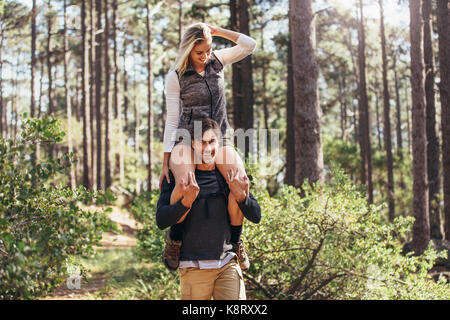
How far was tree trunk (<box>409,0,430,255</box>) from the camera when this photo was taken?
424 inches

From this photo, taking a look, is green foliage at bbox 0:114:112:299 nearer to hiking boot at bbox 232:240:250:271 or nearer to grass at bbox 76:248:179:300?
hiking boot at bbox 232:240:250:271

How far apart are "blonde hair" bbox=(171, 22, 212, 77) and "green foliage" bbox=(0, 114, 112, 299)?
3.77 ft

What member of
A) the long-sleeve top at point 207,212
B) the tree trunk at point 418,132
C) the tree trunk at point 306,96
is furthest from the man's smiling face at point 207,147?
the tree trunk at point 418,132

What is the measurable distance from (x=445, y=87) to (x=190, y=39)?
10698 millimetres

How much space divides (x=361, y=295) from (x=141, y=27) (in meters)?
27.9

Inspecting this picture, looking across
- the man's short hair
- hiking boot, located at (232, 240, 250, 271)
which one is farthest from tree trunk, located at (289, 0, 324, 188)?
the man's short hair

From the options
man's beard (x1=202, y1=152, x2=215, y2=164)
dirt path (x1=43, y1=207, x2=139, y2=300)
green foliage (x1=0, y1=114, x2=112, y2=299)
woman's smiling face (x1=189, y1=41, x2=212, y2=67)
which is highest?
woman's smiling face (x1=189, y1=41, x2=212, y2=67)

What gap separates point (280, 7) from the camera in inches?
907

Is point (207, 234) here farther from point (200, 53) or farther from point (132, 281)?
point (132, 281)

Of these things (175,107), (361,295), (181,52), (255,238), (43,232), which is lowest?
(361,295)

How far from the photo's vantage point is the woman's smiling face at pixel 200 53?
125 inches
